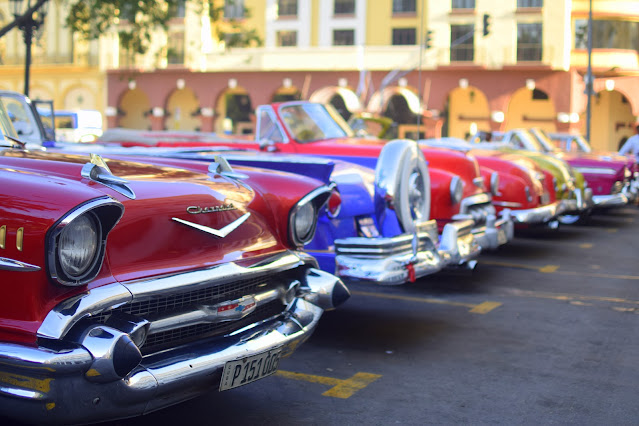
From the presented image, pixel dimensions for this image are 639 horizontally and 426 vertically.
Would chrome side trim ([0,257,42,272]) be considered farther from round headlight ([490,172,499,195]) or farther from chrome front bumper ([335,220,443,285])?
round headlight ([490,172,499,195])

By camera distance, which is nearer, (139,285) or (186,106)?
(139,285)

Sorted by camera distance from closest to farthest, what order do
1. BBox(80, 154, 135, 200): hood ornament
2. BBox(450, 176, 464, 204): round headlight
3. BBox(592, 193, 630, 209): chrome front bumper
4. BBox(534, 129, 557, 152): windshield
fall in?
BBox(80, 154, 135, 200): hood ornament
BBox(450, 176, 464, 204): round headlight
BBox(592, 193, 630, 209): chrome front bumper
BBox(534, 129, 557, 152): windshield

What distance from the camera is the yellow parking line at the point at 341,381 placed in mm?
4211

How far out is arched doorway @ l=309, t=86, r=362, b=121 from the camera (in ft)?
115

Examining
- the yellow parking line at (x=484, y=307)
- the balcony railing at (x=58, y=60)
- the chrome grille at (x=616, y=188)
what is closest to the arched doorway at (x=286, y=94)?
the balcony railing at (x=58, y=60)

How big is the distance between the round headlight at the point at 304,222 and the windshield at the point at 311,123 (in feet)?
13.8

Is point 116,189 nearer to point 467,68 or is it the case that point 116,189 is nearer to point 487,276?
point 487,276

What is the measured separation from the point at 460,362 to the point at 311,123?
4058mm

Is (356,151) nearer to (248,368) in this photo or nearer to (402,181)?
(402,181)

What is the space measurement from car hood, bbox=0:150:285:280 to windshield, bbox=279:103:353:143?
452 centimetres

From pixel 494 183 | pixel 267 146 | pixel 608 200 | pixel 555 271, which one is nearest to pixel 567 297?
pixel 555 271

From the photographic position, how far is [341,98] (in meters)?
37.5

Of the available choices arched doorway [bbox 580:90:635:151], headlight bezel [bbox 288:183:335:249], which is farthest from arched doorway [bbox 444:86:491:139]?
headlight bezel [bbox 288:183:335:249]

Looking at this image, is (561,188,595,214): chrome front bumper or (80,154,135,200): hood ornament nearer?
(80,154,135,200): hood ornament
